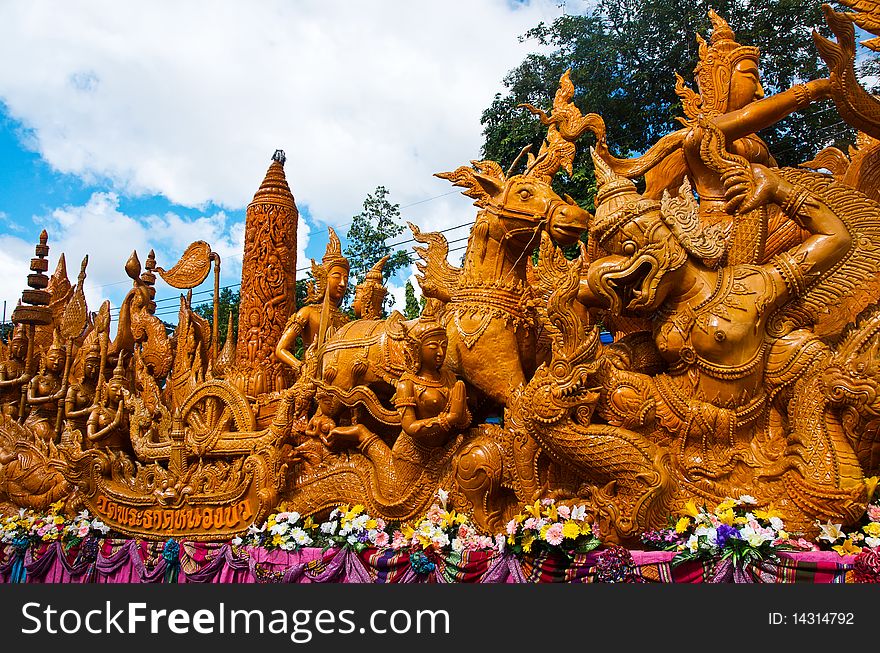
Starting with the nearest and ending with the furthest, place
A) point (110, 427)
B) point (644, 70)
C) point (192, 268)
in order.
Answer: point (110, 427) → point (192, 268) → point (644, 70)

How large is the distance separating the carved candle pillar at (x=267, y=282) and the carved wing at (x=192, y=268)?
0.63 meters

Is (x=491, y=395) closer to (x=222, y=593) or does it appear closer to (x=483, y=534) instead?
(x=483, y=534)

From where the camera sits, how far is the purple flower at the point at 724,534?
339 centimetres

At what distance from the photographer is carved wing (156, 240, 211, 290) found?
7.50 meters

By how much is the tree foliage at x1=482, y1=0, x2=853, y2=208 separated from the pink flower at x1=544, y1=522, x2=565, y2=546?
23.5 feet

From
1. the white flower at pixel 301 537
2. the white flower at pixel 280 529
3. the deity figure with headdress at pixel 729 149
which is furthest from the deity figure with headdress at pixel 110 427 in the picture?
the deity figure with headdress at pixel 729 149

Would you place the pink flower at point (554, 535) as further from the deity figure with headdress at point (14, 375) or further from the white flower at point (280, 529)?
the deity figure with headdress at point (14, 375)

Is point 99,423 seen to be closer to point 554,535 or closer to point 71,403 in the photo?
point 71,403

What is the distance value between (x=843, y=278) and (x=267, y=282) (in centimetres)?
491

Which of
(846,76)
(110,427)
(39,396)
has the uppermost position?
(846,76)

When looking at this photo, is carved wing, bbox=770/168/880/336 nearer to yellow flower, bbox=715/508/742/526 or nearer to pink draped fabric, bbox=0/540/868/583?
yellow flower, bbox=715/508/742/526

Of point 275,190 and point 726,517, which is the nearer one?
point 726,517

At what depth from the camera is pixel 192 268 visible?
298 inches

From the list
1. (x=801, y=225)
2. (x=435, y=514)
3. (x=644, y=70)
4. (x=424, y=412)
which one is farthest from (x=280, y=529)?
(x=644, y=70)
